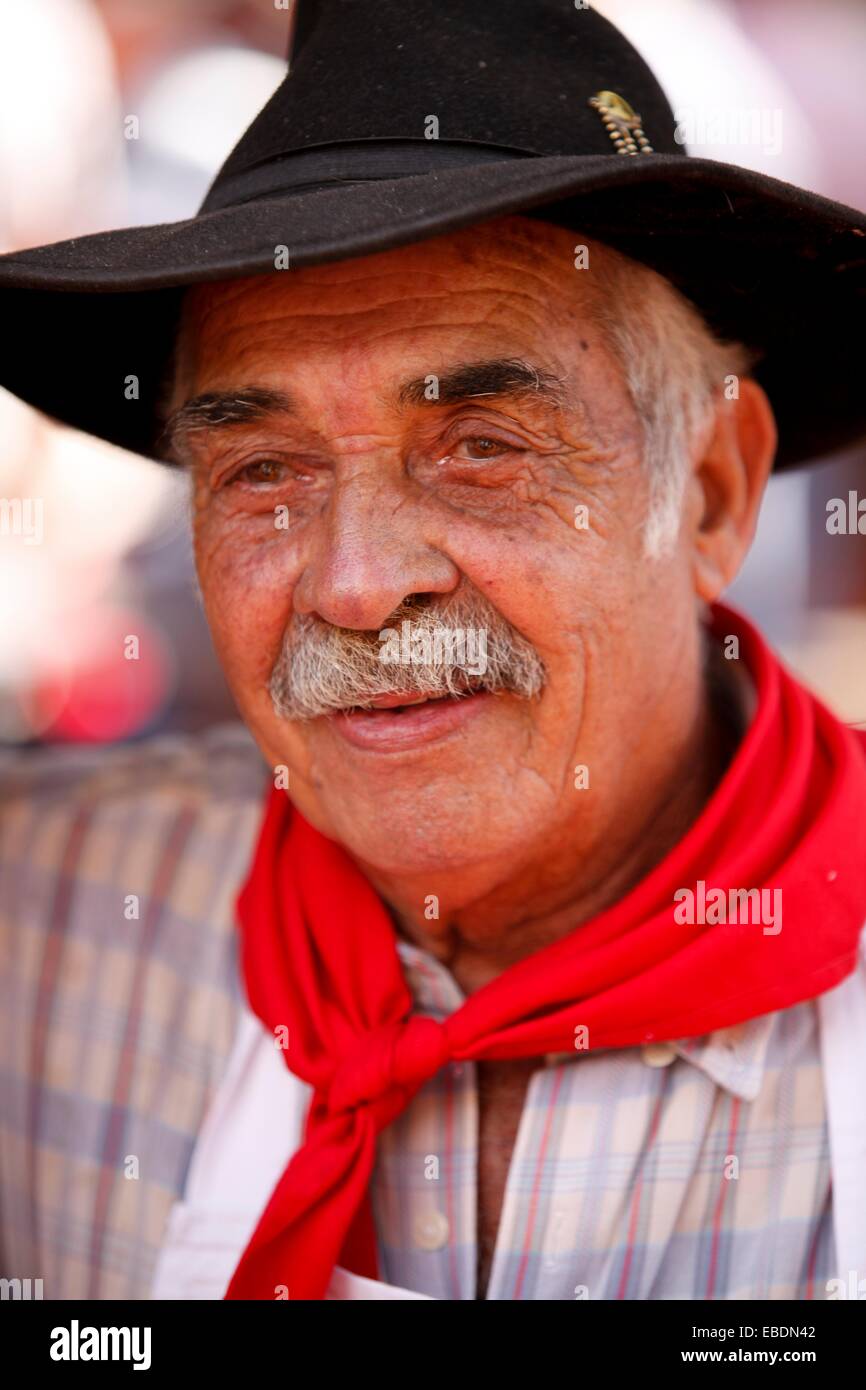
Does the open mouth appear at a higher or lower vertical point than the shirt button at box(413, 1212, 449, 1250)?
higher

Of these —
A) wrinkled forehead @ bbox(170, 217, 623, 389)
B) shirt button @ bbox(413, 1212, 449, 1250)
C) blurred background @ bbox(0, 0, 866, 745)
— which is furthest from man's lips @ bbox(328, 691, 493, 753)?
blurred background @ bbox(0, 0, 866, 745)

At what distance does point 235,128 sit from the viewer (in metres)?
3.36

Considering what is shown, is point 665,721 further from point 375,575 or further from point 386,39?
point 386,39

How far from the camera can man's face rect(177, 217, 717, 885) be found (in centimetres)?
162

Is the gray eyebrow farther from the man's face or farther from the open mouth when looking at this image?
the open mouth

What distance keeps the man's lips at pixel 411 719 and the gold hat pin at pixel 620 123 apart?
79cm

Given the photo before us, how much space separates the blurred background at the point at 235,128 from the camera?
3295 mm

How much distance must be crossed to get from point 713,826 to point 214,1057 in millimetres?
981

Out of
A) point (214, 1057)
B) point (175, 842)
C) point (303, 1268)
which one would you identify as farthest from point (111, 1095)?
point (303, 1268)

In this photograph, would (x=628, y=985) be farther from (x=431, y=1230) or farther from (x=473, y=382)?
(x=473, y=382)

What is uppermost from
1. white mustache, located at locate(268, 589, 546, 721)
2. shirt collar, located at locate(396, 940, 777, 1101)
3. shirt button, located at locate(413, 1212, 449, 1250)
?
white mustache, located at locate(268, 589, 546, 721)

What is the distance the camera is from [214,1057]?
2.14 m

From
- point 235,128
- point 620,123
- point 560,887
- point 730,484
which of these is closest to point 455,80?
point 620,123

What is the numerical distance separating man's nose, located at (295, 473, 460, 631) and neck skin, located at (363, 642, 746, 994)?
0.47m
